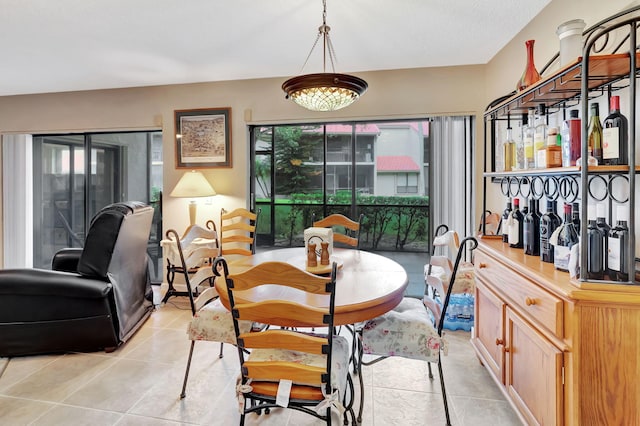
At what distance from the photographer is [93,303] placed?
8.29 feet

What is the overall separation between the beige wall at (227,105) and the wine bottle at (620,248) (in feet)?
7.99

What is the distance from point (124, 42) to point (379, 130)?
2.78 m

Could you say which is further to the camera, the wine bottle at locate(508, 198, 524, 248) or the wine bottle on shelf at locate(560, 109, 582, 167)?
the wine bottle at locate(508, 198, 524, 248)

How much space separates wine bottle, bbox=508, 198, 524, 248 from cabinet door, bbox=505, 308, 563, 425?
52cm

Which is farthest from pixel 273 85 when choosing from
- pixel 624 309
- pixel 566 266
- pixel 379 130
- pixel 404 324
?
pixel 624 309

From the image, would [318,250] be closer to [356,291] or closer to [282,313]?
[356,291]

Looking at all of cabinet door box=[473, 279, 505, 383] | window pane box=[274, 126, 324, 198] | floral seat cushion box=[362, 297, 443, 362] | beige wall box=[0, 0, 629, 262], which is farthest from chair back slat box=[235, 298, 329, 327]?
window pane box=[274, 126, 324, 198]

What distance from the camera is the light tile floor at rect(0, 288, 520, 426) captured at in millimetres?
1910

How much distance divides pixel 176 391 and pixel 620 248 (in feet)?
7.98

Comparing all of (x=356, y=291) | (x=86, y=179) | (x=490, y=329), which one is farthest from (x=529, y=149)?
(x=86, y=179)

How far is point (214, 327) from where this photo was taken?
6.56 ft

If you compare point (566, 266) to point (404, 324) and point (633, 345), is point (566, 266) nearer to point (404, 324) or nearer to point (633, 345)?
point (633, 345)

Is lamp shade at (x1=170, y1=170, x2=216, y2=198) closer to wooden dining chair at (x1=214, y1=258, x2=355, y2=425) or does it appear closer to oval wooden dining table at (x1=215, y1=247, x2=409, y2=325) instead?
oval wooden dining table at (x1=215, y1=247, x2=409, y2=325)

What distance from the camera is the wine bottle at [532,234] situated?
1.96 metres
